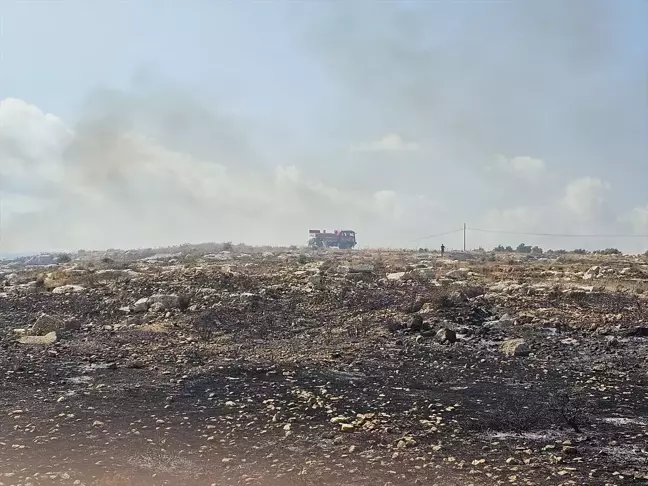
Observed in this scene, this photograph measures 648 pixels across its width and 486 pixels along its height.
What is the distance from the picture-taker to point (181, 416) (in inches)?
261

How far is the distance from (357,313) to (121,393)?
7.59 metres

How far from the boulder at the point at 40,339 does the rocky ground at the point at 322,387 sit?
0.05m

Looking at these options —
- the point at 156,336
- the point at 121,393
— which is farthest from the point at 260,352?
the point at 121,393

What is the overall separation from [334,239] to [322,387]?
2662 inches

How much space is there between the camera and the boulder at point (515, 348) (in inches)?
413

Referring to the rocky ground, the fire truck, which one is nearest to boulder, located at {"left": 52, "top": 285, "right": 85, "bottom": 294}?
the rocky ground

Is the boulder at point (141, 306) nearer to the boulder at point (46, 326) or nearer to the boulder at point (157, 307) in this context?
the boulder at point (157, 307)

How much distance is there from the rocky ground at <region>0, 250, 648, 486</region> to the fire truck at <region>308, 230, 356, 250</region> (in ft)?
190

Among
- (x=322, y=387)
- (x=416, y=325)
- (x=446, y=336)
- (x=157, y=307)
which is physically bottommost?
(x=322, y=387)

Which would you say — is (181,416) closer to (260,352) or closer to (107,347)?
(260,352)

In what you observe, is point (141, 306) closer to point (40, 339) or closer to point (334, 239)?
point (40, 339)

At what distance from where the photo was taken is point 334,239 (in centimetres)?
7556

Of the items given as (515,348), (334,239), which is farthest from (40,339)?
(334,239)

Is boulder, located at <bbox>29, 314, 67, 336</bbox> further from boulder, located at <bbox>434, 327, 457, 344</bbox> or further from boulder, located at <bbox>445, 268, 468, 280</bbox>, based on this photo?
boulder, located at <bbox>445, 268, 468, 280</bbox>
